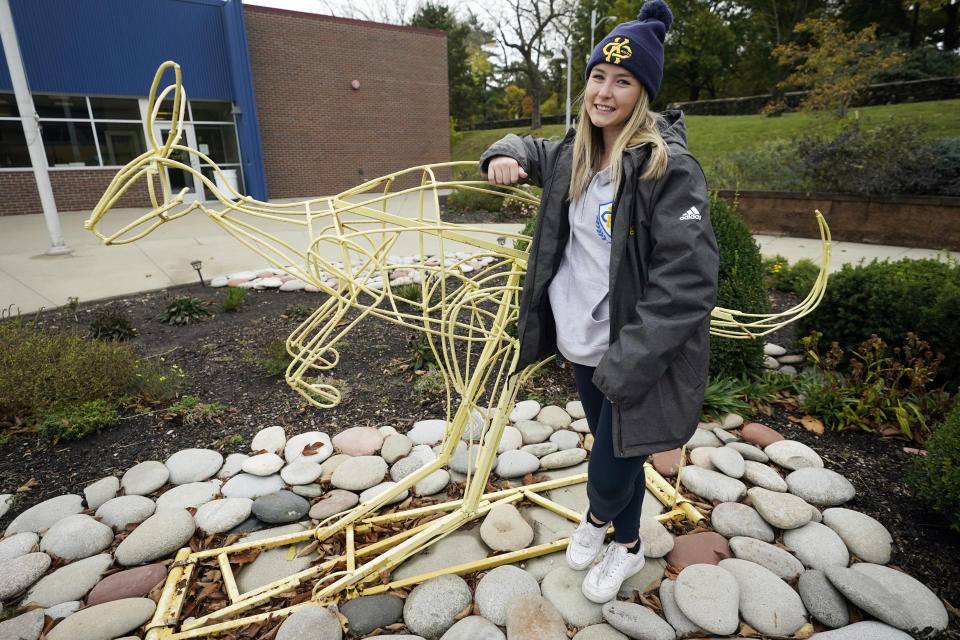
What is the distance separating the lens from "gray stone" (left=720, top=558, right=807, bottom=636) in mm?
1780

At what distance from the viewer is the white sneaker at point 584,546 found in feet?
6.45

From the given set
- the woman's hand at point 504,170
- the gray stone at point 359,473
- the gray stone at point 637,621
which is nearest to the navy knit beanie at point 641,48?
the woman's hand at point 504,170

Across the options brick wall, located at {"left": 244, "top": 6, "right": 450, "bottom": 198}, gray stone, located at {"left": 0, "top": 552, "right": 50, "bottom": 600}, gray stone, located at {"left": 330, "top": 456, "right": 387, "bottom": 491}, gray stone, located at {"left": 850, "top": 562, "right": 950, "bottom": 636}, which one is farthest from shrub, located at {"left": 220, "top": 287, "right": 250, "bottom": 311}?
brick wall, located at {"left": 244, "top": 6, "right": 450, "bottom": 198}

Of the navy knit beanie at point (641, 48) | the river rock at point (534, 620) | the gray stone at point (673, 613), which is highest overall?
the navy knit beanie at point (641, 48)

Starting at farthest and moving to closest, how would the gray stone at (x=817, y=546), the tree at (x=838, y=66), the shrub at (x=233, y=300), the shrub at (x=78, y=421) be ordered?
the tree at (x=838, y=66)
the shrub at (x=233, y=300)
the shrub at (x=78, y=421)
the gray stone at (x=817, y=546)

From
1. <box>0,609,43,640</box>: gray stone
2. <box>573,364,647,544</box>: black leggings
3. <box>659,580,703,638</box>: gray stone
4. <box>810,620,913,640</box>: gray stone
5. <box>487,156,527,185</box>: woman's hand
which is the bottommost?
<box>659,580,703,638</box>: gray stone

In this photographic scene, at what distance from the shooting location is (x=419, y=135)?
16688mm

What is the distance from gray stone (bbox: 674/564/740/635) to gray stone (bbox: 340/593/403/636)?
3.28 ft

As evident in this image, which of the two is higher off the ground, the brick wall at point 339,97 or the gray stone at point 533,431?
the brick wall at point 339,97

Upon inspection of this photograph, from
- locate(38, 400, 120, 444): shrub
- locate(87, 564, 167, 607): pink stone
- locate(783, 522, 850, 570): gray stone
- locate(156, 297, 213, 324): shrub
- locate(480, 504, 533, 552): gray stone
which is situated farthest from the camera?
locate(156, 297, 213, 324): shrub

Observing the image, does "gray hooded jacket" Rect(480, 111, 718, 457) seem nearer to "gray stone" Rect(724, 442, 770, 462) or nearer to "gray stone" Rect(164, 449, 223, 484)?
"gray stone" Rect(724, 442, 770, 462)

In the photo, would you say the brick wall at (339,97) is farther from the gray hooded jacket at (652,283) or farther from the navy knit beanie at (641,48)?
the navy knit beanie at (641,48)

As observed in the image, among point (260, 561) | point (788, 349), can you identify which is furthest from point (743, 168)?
point (260, 561)

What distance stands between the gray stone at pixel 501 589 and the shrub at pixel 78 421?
2.35 m
